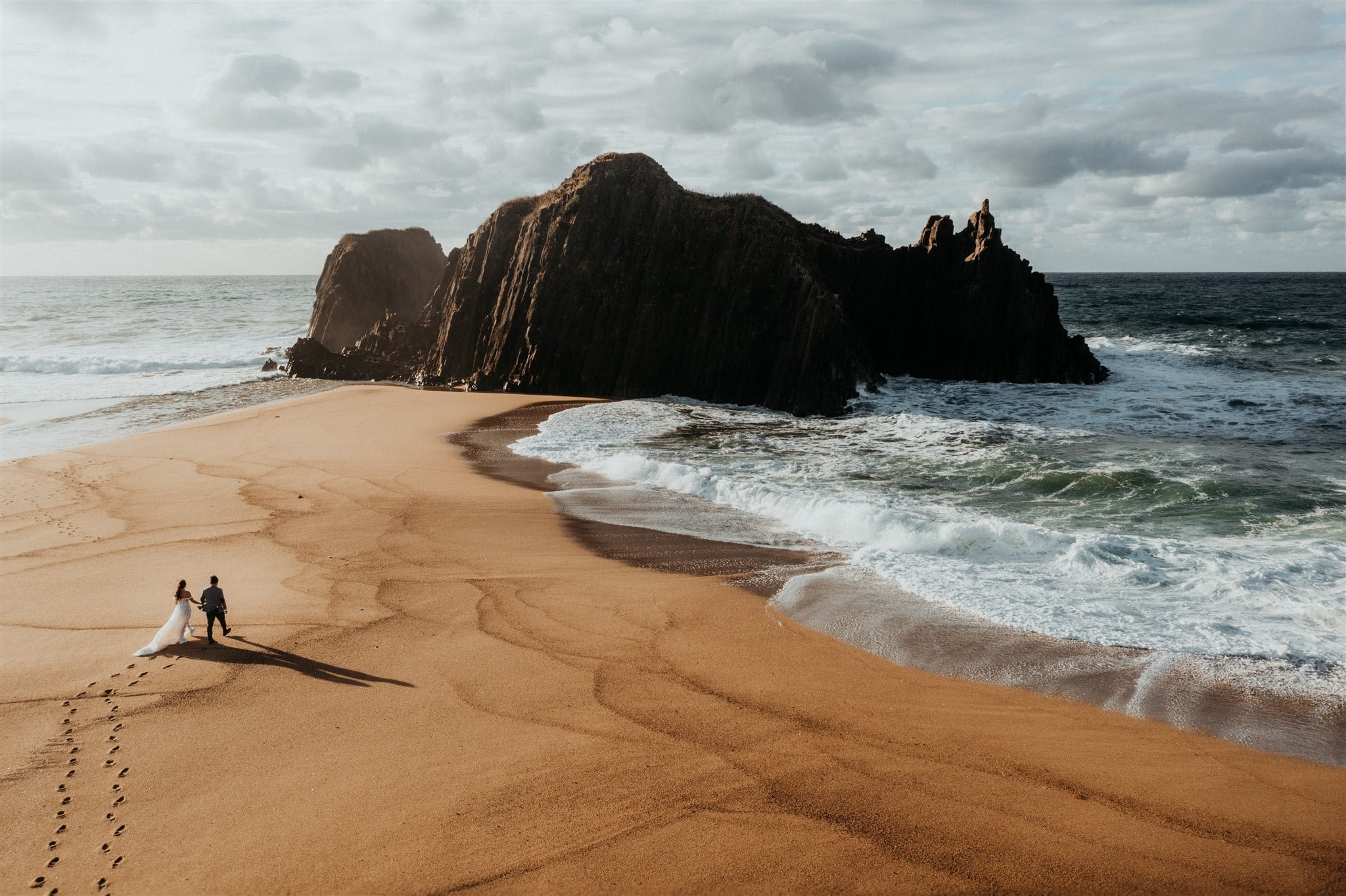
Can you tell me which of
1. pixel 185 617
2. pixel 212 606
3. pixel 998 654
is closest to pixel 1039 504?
pixel 998 654

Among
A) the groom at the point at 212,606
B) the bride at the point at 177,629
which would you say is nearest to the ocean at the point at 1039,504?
the groom at the point at 212,606

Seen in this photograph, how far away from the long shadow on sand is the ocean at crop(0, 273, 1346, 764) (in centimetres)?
528

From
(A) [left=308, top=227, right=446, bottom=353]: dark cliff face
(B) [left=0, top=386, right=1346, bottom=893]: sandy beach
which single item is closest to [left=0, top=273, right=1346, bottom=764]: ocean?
(B) [left=0, top=386, right=1346, bottom=893]: sandy beach

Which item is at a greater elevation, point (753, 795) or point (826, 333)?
point (826, 333)

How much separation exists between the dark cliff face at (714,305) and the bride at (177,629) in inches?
855

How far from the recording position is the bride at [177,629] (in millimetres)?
8993

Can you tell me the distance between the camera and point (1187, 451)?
19844mm

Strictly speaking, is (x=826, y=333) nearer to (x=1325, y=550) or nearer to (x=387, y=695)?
(x=1325, y=550)

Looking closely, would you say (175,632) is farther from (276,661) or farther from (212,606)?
(276,661)

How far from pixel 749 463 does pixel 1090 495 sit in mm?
7326

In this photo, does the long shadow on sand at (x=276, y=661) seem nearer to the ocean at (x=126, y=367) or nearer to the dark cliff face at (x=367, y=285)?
the ocean at (x=126, y=367)

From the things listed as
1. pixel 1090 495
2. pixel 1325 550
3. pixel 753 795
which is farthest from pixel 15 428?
pixel 1325 550

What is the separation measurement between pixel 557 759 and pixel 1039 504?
11.7m

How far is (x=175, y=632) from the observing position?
9141 mm
